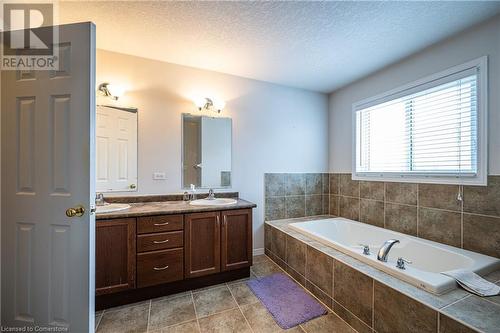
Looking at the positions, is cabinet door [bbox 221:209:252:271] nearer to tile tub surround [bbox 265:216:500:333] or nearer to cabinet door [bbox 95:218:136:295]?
tile tub surround [bbox 265:216:500:333]

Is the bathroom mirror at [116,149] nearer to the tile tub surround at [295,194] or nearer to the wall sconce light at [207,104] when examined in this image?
the wall sconce light at [207,104]

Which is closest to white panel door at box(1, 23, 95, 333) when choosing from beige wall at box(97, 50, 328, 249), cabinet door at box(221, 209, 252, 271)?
beige wall at box(97, 50, 328, 249)

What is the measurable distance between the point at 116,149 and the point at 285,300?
2.30m

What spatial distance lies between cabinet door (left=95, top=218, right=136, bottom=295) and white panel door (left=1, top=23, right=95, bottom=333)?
1.55 ft

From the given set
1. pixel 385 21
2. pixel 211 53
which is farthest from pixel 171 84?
pixel 385 21

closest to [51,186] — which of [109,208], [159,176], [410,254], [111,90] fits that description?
[109,208]

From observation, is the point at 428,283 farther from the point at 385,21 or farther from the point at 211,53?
the point at 211,53

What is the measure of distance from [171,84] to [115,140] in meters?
0.91

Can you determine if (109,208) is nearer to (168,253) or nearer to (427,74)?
(168,253)

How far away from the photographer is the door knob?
3.81ft

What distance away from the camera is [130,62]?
2.28m

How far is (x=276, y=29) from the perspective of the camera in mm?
1807

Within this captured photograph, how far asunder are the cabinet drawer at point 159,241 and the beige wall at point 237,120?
2.15 feet

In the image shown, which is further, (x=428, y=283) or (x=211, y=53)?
(x=211, y=53)
